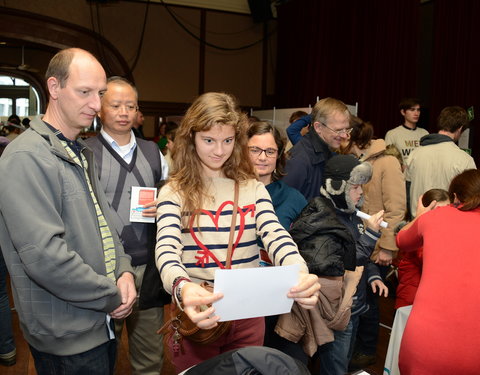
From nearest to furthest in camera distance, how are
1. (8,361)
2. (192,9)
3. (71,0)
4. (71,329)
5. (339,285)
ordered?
(71,329) < (339,285) < (8,361) < (71,0) < (192,9)

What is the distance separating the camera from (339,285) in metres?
2.02

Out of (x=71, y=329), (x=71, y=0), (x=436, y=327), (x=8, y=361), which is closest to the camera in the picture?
(x=71, y=329)

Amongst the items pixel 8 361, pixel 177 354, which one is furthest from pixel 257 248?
pixel 8 361

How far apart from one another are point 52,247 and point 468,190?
1.52 meters

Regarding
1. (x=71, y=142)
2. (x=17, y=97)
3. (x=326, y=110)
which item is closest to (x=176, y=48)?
(x=17, y=97)

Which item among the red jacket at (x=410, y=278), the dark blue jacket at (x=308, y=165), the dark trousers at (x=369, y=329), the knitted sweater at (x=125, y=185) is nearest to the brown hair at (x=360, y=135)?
the dark blue jacket at (x=308, y=165)

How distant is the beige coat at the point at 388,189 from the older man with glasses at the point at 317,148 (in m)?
0.80

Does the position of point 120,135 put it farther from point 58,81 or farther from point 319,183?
point 319,183

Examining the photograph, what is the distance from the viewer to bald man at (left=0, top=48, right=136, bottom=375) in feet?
4.48

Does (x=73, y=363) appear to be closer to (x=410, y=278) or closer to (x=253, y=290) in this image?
(x=253, y=290)

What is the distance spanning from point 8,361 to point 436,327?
2699mm

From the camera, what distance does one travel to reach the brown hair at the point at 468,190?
6.07 feet

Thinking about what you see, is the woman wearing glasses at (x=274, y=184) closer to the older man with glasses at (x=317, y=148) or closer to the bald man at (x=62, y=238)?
the older man with glasses at (x=317, y=148)

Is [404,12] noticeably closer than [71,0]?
Yes
